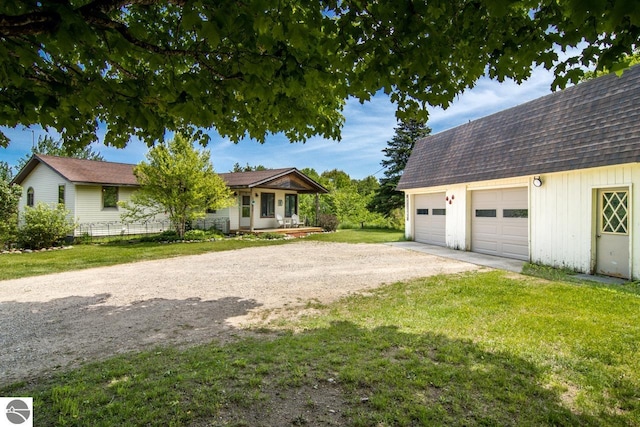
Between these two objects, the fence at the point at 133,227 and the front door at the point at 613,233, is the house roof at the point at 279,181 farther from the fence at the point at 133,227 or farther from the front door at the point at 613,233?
the front door at the point at 613,233

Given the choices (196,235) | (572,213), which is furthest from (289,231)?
(572,213)

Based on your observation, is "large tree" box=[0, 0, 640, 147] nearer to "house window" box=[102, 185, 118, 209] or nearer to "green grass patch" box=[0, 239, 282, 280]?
"green grass patch" box=[0, 239, 282, 280]

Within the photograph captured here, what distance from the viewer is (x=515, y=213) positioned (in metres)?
10.7

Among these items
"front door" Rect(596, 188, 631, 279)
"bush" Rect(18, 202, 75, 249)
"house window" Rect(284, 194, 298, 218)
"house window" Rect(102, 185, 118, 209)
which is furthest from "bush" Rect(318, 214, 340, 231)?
"front door" Rect(596, 188, 631, 279)

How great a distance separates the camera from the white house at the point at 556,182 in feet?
24.8

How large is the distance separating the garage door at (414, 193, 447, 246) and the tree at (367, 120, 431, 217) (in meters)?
8.40

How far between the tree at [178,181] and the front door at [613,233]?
48.6ft

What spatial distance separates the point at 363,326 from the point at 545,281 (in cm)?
511

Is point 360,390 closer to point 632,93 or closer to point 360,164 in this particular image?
point 632,93

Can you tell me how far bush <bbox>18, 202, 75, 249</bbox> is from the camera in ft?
43.7

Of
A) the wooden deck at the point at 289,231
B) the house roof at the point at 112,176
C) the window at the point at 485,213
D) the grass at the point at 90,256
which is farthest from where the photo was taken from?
the wooden deck at the point at 289,231

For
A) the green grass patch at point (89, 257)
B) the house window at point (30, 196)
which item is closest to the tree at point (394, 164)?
the green grass patch at point (89, 257)

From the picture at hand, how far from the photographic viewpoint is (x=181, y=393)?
112 inches

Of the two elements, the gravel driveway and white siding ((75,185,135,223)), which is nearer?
the gravel driveway
